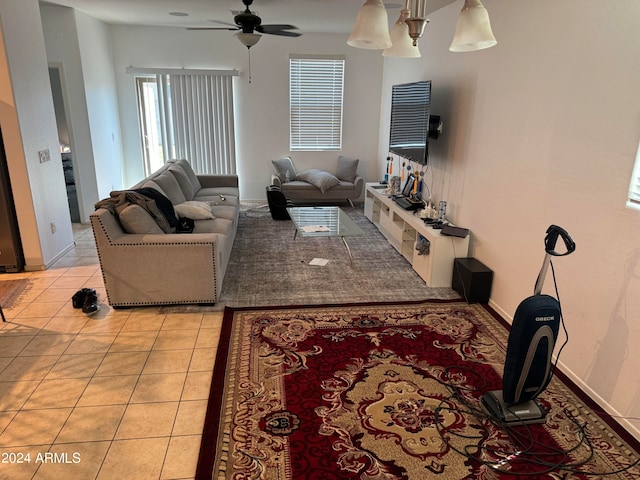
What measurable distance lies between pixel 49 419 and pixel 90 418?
215mm

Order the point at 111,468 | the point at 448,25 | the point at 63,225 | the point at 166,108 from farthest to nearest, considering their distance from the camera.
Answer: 1. the point at 166,108
2. the point at 63,225
3. the point at 448,25
4. the point at 111,468

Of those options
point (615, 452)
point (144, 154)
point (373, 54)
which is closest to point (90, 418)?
point (615, 452)

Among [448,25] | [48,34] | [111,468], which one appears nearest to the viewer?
[111,468]

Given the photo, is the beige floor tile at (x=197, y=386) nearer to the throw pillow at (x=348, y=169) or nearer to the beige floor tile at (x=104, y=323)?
the beige floor tile at (x=104, y=323)

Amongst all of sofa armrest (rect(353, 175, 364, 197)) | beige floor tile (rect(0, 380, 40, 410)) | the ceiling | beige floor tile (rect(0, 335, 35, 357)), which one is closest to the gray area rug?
beige floor tile (rect(0, 335, 35, 357))

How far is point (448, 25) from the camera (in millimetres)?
4578

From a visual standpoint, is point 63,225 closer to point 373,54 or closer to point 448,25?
point 448,25

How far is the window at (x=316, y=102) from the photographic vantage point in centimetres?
726

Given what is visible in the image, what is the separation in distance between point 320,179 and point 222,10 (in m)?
2.72

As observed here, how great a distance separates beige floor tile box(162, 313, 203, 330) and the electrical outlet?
233 cm

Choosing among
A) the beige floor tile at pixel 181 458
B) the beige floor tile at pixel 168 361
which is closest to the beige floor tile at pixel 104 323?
the beige floor tile at pixel 168 361

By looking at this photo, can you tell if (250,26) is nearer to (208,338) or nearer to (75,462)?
(208,338)

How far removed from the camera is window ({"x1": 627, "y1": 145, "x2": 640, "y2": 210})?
2.27m

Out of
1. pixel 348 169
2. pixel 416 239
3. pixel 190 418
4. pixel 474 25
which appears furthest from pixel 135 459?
pixel 348 169
